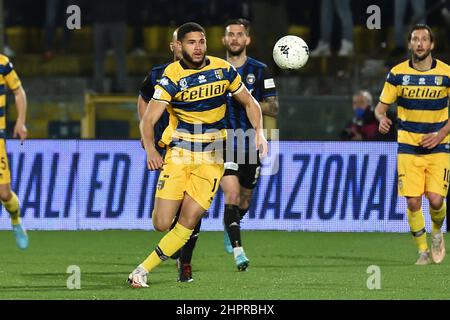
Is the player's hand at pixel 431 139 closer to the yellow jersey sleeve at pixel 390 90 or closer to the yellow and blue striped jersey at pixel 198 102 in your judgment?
the yellow jersey sleeve at pixel 390 90

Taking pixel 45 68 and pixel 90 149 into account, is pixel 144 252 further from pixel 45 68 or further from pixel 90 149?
pixel 45 68

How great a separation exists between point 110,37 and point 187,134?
34.0 feet

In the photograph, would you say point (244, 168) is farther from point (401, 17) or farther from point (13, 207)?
point (401, 17)

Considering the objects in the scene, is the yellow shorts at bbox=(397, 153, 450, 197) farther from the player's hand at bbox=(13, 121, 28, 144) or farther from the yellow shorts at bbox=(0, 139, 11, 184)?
the yellow shorts at bbox=(0, 139, 11, 184)

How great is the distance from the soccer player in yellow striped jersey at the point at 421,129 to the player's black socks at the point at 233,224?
160 cm

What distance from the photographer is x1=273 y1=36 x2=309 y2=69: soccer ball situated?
44.9ft

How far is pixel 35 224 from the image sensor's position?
16.9 m

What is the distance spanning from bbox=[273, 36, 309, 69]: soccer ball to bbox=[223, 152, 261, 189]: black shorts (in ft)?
3.53

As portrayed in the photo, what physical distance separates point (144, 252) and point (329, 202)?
10.3 ft

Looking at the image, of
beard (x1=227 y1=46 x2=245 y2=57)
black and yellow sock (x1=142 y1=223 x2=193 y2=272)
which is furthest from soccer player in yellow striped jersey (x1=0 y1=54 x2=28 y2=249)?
black and yellow sock (x1=142 y1=223 x2=193 y2=272)

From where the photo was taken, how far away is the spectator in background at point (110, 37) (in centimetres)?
2055

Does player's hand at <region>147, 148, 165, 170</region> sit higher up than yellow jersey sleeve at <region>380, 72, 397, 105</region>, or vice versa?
yellow jersey sleeve at <region>380, 72, 397, 105</region>
